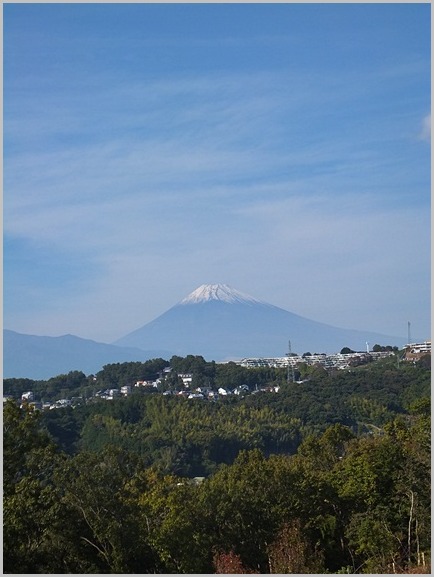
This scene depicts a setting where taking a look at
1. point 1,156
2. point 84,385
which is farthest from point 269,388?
point 1,156

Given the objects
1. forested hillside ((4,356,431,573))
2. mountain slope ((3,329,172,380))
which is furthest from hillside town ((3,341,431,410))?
mountain slope ((3,329,172,380))

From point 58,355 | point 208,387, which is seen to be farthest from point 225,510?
point 58,355

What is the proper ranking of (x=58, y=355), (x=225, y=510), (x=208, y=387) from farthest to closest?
(x=58, y=355) → (x=208, y=387) → (x=225, y=510)

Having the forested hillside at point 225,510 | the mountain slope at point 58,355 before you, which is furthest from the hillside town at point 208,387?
the mountain slope at point 58,355

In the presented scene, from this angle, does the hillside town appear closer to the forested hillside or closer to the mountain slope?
the forested hillside

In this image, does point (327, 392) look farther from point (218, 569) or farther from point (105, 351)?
A: point (105, 351)

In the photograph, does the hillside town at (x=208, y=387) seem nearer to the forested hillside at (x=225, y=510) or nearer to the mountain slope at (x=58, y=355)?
the forested hillside at (x=225, y=510)

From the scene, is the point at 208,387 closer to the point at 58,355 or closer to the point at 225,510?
the point at 225,510

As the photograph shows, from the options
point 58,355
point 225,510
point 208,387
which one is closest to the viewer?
point 225,510

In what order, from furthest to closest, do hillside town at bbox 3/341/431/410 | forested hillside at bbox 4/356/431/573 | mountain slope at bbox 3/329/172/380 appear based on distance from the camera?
mountain slope at bbox 3/329/172/380
hillside town at bbox 3/341/431/410
forested hillside at bbox 4/356/431/573
